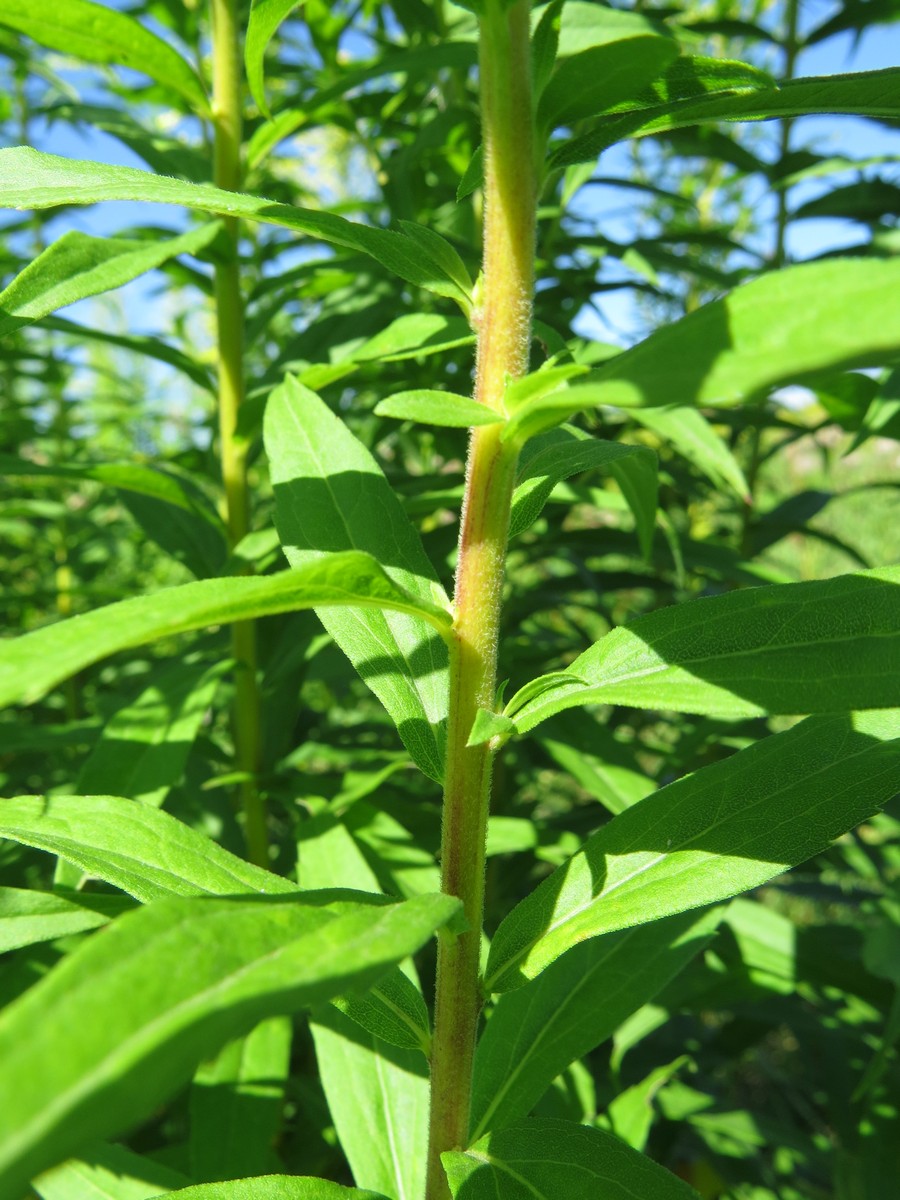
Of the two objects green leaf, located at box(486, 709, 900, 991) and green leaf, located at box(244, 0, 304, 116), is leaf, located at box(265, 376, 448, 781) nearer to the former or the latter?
green leaf, located at box(486, 709, 900, 991)

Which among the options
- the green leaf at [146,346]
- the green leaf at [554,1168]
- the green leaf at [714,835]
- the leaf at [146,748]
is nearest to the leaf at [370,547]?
the green leaf at [714,835]

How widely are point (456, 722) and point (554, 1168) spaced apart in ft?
0.85

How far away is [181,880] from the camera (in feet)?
Result: 1.78

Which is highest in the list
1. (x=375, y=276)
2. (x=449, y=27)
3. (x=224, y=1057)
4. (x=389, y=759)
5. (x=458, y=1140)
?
(x=449, y=27)

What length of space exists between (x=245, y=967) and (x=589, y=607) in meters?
1.13

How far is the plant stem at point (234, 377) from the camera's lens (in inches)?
40.6

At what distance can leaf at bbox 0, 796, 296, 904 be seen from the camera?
0.53 meters

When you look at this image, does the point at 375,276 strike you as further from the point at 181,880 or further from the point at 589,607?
the point at 181,880

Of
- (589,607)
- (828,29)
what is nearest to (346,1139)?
(589,607)

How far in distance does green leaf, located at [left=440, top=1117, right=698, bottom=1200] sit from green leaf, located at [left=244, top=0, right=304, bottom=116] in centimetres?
65

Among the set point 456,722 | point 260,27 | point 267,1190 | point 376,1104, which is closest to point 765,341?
point 456,722

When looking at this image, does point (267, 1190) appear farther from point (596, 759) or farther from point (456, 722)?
point (596, 759)

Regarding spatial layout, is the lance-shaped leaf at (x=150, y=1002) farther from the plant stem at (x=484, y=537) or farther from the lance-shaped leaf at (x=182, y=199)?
the lance-shaped leaf at (x=182, y=199)

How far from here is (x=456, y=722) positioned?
0.54m
